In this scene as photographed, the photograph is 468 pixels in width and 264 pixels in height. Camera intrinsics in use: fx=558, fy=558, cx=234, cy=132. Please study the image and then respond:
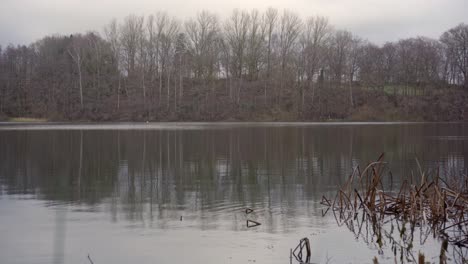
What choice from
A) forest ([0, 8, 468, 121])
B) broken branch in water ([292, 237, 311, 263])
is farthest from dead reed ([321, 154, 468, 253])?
forest ([0, 8, 468, 121])

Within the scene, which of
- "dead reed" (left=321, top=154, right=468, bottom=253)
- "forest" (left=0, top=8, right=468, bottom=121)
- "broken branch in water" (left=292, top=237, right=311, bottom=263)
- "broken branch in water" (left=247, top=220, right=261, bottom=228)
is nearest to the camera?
"broken branch in water" (left=292, top=237, right=311, bottom=263)

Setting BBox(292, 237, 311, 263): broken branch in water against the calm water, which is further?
the calm water

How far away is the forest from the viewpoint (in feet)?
269

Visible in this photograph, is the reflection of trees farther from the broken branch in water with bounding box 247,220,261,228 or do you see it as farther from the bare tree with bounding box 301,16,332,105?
the bare tree with bounding box 301,16,332,105

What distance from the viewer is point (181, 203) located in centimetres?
1546

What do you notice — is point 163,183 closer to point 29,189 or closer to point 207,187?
point 207,187

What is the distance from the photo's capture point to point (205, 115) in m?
81.4

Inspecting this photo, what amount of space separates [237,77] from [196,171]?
6987cm

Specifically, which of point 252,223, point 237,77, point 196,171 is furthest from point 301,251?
point 237,77

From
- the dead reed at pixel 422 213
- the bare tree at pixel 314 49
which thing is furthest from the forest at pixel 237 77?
the dead reed at pixel 422 213

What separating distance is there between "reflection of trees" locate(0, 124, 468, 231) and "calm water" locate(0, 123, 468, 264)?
41 millimetres

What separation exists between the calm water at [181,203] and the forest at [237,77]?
51.3 meters

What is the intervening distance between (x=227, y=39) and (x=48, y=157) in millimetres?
69260

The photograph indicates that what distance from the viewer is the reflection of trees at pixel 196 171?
596 inches
